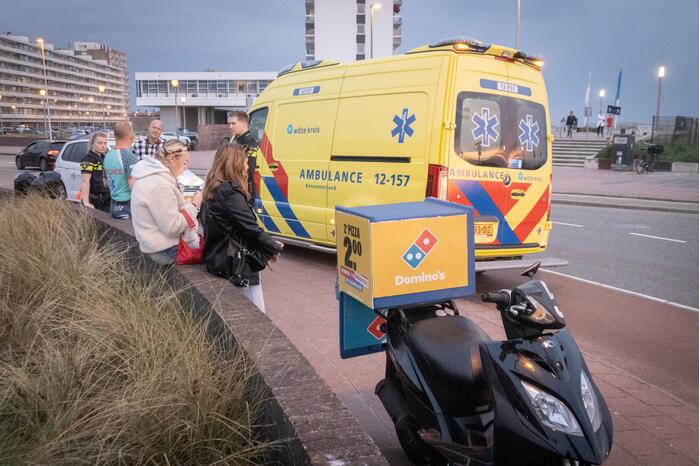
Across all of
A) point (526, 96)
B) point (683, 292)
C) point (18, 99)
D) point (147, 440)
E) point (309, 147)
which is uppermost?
point (18, 99)

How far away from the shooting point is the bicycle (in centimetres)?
2712

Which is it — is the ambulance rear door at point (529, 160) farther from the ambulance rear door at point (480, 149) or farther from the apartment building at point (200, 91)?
the apartment building at point (200, 91)

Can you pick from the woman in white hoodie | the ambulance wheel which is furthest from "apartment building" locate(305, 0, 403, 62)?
the ambulance wheel

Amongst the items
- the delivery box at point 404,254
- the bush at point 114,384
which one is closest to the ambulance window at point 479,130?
the delivery box at point 404,254

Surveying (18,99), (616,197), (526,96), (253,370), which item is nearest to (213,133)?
(616,197)

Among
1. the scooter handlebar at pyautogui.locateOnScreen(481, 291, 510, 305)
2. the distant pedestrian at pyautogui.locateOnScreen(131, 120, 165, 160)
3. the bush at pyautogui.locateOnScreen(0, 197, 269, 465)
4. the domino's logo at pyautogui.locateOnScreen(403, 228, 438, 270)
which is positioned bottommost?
the bush at pyautogui.locateOnScreen(0, 197, 269, 465)

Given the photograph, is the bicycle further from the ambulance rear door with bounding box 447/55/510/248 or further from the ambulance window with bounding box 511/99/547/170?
the ambulance rear door with bounding box 447/55/510/248

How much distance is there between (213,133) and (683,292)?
1769 inches

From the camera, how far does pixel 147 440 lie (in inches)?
92.5

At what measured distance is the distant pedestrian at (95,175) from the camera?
8.12 m

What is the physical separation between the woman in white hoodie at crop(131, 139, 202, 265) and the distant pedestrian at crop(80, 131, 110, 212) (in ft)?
11.7

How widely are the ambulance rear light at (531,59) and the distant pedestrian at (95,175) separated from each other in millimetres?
5561

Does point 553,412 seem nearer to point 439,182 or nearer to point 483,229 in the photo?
point 439,182

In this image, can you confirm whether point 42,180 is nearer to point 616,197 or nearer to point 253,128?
point 253,128
